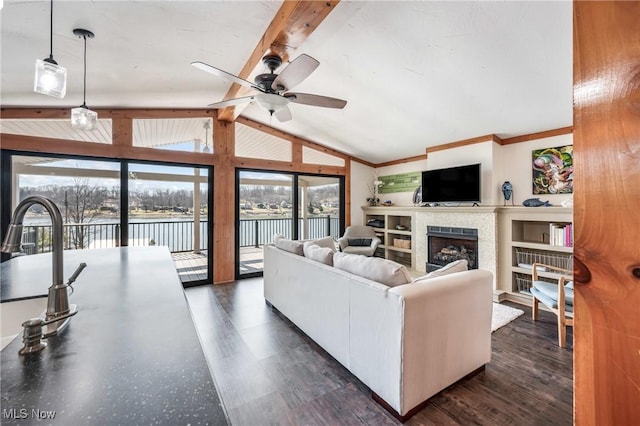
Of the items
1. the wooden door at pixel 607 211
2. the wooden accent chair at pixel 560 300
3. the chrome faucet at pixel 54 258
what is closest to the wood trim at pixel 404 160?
the wooden accent chair at pixel 560 300

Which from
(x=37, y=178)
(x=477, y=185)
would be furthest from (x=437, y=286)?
(x=37, y=178)

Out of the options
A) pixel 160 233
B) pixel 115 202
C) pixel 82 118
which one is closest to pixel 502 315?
pixel 82 118

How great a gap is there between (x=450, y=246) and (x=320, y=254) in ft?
10.1

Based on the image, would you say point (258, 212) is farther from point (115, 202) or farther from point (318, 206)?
point (115, 202)

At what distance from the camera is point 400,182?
5863 mm

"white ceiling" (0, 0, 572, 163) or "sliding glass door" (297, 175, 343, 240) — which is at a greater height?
"white ceiling" (0, 0, 572, 163)

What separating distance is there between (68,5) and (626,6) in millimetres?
2781

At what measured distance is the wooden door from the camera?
471 mm

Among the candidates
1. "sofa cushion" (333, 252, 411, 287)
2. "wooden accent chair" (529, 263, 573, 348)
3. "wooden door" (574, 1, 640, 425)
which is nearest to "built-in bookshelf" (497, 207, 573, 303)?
"wooden accent chair" (529, 263, 573, 348)

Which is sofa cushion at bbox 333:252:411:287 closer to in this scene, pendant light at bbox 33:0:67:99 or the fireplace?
pendant light at bbox 33:0:67:99

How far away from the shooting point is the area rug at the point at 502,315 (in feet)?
10.0

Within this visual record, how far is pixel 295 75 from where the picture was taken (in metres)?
2.05

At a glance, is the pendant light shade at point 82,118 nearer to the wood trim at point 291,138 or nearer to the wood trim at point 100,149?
the wood trim at point 100,149

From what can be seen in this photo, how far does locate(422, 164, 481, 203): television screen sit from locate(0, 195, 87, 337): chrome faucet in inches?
179
